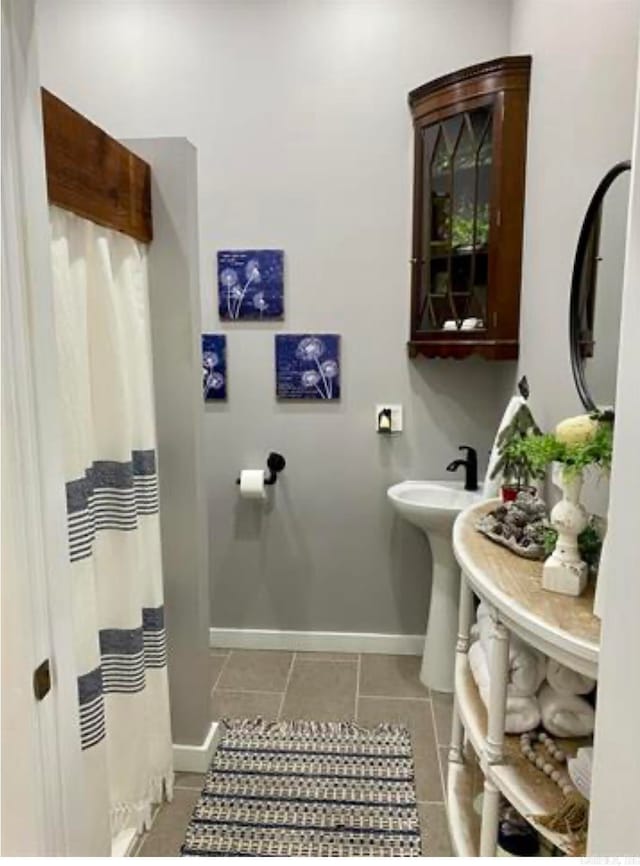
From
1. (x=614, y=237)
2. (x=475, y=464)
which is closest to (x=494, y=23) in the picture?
(x=614, y=237)

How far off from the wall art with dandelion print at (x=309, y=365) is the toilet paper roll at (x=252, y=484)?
41 centimetres

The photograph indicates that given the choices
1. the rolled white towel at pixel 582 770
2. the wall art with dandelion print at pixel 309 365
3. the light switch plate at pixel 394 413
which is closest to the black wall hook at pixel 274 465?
the wall art with dandelion print at pixel 309 365

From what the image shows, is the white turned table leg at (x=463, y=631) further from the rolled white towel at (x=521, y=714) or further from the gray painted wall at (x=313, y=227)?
the gray painted wall at (x=313, y=227)

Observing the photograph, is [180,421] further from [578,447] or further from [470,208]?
[470,208]

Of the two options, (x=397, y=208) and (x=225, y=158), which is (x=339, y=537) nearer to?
(x=397, y=208)

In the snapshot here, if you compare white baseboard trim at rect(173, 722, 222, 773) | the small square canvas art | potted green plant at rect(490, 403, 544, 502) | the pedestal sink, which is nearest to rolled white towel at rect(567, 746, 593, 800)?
potted green plant at rect(490, 403, 544, 502)

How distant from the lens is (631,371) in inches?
32.8

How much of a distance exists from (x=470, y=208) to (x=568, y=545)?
167 centimetres

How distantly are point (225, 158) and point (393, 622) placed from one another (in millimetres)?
2309

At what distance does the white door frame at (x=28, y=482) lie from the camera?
2.93 ft

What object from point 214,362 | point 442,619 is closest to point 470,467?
point 442,619

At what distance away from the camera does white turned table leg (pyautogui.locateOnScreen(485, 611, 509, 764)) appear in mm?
1392

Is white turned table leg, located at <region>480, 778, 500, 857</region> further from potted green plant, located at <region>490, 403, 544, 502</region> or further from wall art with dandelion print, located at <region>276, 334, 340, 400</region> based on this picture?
wall art with dandelion print, located at <region>276, 334, 340, 400</region>

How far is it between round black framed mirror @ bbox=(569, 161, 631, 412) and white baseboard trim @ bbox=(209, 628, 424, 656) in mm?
1715
